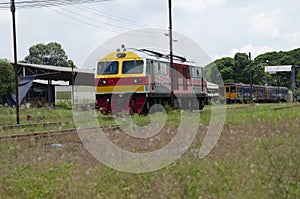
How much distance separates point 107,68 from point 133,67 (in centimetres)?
108

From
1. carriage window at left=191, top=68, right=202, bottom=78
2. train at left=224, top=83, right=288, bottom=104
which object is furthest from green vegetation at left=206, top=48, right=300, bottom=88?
carriage window at left=191, top=68, right=202, bottom=78

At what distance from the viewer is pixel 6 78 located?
29859 millimetres

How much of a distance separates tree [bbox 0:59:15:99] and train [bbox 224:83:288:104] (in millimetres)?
18163

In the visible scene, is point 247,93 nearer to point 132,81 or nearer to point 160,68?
point 160,68

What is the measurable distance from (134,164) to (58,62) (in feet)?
199

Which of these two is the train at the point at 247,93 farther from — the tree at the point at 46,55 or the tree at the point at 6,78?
the tree at the point at 46,55

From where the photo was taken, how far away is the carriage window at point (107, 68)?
15312 millimetres

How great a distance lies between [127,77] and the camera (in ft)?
49.5

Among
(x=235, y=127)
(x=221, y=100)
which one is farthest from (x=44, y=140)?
(x=221, y=100)

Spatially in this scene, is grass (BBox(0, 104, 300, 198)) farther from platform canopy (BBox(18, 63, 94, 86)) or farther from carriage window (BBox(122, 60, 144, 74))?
platform canopy (BBox(18, 63, 94, 86))

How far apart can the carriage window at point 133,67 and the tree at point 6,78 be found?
1679 cm

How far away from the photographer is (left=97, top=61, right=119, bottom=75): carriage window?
15.3 m

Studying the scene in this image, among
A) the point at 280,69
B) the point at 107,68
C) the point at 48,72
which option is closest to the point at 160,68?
the point at 107,68

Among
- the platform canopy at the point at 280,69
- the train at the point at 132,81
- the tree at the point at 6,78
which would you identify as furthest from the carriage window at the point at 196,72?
the platform canopy at the point at 280,69
